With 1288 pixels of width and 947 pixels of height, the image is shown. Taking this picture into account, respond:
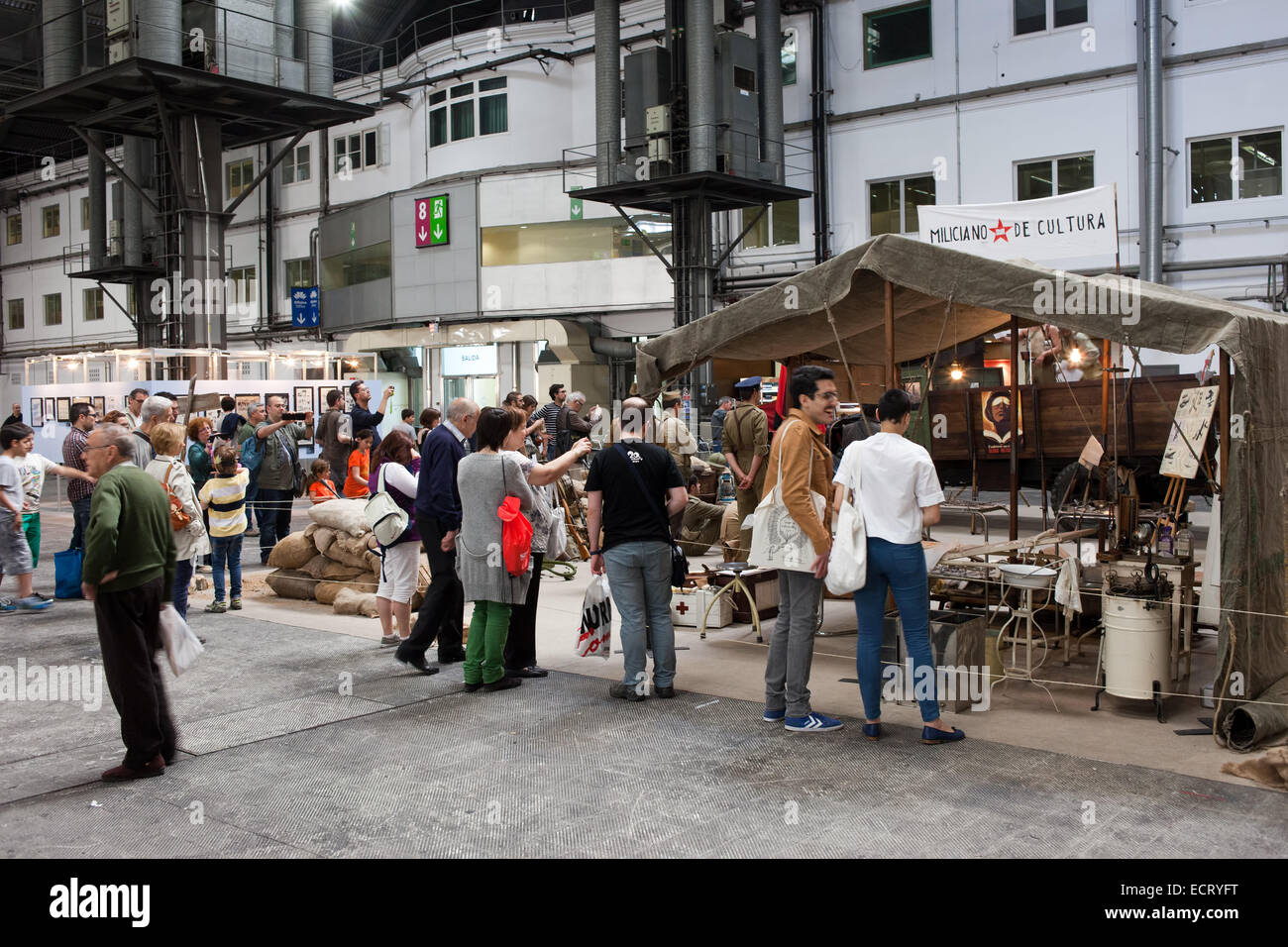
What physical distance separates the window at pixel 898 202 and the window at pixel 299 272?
18949mm

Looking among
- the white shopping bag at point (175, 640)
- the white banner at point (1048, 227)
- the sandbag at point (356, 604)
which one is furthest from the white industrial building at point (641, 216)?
the white shopping bag at point (175, 640)

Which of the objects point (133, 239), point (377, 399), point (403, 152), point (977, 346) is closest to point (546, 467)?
point (977, 346)

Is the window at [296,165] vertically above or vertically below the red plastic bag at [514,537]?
above

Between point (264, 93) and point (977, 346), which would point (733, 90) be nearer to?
point (977, 346)

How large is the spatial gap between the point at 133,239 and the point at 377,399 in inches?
501

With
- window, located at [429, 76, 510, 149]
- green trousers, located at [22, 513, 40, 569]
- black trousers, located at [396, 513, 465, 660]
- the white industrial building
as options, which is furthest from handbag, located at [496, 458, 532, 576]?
window, located at [429, 76, 510, 149]

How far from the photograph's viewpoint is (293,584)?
442 inches

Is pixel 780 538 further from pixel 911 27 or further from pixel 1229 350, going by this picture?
pixel 911 27

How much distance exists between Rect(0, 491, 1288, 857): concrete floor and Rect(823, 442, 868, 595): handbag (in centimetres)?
91

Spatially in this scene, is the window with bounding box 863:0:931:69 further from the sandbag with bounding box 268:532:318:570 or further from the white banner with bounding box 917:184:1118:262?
the sandbag with bounding box 268:532:318:570

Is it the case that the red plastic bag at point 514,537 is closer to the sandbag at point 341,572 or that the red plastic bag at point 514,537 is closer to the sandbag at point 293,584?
the sandbag at point 341,572

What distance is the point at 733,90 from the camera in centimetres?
2314

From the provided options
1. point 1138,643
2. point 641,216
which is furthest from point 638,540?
point 641,216

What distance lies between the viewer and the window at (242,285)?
3722 centimetres
